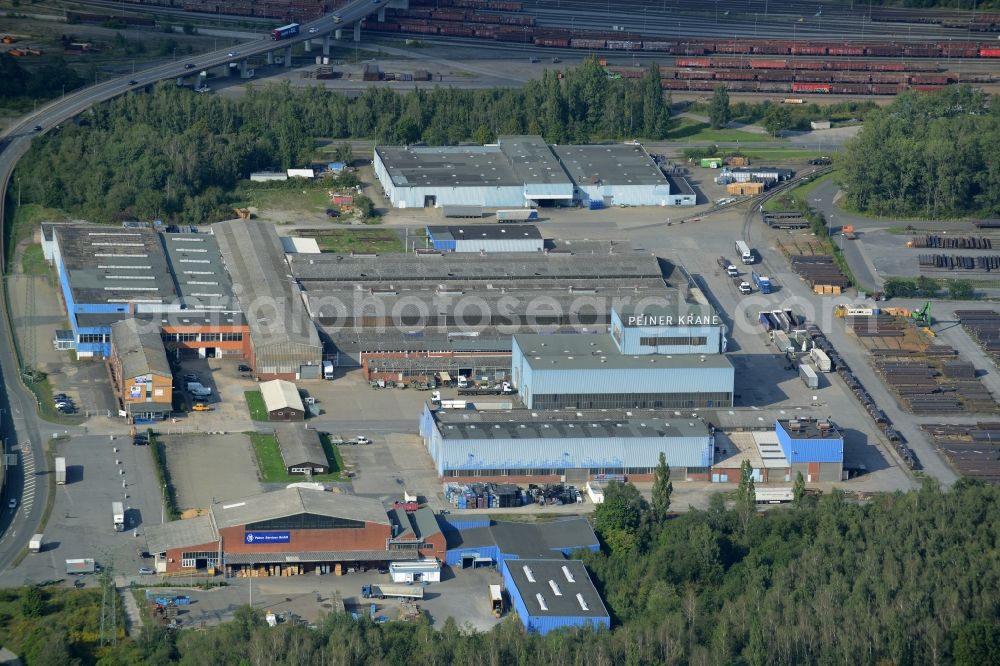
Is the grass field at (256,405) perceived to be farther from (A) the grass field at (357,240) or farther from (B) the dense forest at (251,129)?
(B) the dense forest at (251,129)

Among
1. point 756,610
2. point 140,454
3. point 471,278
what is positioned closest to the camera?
point 756,610

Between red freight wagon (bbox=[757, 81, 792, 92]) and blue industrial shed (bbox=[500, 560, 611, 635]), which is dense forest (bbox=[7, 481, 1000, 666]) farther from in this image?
red freight wagon (bbox=[757, 81, 792, 92])

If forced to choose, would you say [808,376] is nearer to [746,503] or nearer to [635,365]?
[635,365]

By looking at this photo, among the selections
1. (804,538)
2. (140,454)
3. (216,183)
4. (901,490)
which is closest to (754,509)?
(804,538)

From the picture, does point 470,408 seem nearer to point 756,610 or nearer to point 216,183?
point 756,610

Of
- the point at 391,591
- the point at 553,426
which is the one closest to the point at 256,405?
the point at 553,426
